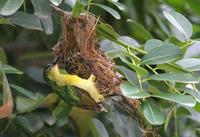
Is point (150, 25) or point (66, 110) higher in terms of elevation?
point (150, 25)

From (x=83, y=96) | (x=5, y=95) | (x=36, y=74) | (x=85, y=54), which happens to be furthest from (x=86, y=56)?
(x=36, y=74)

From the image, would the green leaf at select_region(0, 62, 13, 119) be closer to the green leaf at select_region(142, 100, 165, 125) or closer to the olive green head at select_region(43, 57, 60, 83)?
the olive green head at select_region(43, 57, 60, 83)

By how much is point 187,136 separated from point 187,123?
59mm

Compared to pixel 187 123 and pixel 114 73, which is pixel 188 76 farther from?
pixel 187 123

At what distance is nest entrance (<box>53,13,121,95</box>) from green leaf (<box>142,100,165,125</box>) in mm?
122

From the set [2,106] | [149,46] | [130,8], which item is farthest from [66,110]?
[130,8]

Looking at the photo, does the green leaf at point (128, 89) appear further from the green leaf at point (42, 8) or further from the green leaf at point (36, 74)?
the green leaf at point (36, 74)

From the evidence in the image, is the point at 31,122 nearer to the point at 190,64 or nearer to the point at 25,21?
the point at 25,21

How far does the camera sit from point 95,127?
92 centimetres

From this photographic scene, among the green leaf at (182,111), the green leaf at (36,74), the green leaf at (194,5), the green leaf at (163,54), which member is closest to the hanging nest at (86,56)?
the green leaf at (163,54)

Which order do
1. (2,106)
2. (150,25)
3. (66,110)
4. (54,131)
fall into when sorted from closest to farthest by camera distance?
1. (2,106)
2. (66,110)
3. (54,131)
4. (150,25)

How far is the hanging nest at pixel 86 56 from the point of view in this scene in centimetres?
77

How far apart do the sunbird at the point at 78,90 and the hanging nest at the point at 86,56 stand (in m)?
0.02

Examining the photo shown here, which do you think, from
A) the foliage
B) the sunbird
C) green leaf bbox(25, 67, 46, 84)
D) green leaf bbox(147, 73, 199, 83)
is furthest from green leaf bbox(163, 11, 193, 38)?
green leaf bbox(25, 67, 46, 84)
